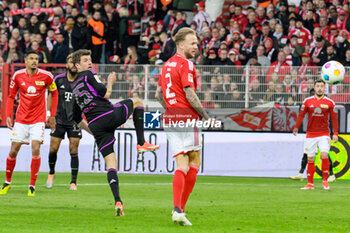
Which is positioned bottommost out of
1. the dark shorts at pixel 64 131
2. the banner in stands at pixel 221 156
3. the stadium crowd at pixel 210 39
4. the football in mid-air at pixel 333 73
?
the banner in stands at pixel 221 156

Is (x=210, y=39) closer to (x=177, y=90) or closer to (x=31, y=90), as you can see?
(x=31, y=90)

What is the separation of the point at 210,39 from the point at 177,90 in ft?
43.6

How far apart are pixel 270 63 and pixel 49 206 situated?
11182 millimetres

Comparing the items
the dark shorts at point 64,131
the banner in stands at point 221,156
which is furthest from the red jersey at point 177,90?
the banner in stands at point 221,156

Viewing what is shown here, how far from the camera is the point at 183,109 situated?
7836 mm

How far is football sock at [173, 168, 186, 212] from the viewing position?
7.52 m

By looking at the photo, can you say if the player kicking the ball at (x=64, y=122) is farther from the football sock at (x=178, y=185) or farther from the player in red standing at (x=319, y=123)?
the football sock at (x=178, y=185)

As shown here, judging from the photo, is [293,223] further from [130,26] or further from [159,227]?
[130,26]

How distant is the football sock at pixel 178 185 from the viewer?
7.52m

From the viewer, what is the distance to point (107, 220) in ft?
26.3

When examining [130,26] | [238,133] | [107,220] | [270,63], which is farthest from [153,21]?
[107,220]

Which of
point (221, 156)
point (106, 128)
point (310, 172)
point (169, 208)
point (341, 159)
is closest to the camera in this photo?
point (106, 128)

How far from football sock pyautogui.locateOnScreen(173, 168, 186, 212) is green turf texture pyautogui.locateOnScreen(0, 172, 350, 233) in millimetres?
294

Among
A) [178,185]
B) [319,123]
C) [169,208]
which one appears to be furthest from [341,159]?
[178,185]
